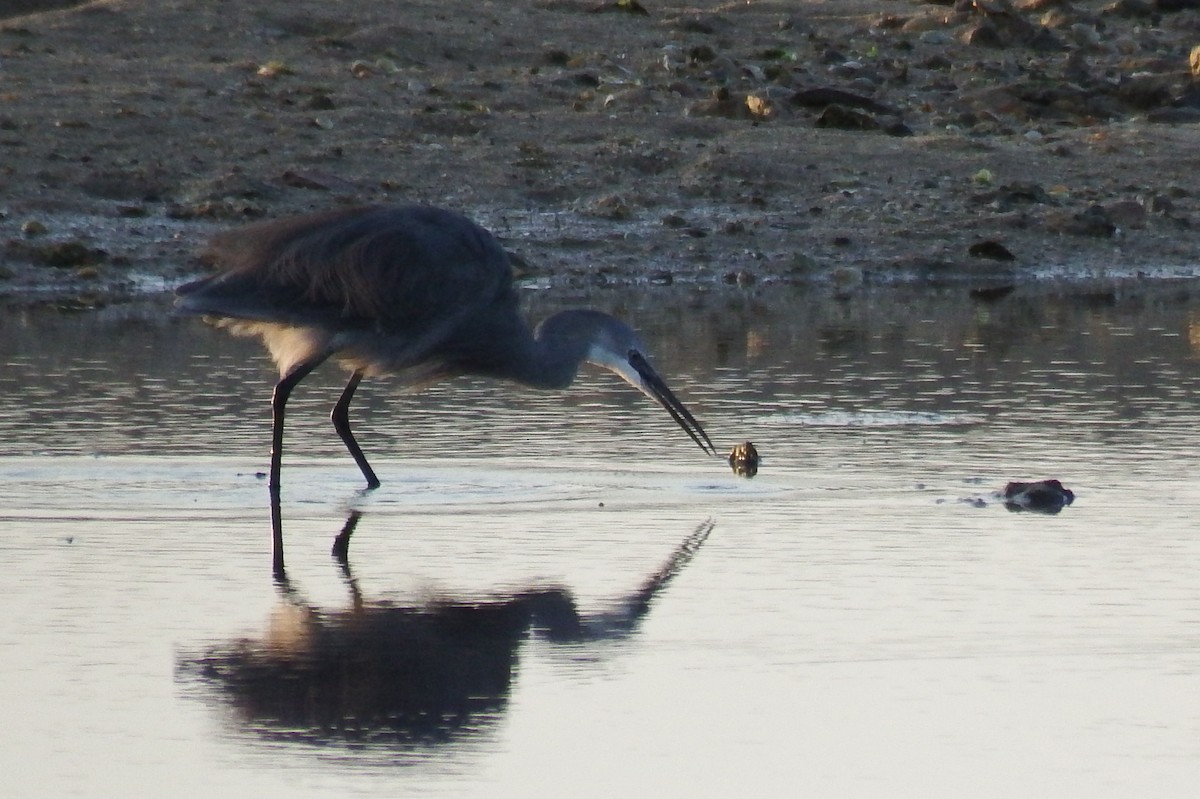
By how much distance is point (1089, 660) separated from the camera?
5840mm

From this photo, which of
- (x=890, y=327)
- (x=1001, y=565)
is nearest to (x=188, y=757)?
(x=1001, y=565)

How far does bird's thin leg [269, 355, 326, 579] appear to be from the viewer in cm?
750

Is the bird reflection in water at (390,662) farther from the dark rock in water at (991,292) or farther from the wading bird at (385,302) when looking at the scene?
the dark rock in water at (991,292)

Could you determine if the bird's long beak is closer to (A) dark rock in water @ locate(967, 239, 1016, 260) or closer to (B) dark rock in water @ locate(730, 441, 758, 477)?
(B) dark rock in water @ locate(730, 441, 758, 477)

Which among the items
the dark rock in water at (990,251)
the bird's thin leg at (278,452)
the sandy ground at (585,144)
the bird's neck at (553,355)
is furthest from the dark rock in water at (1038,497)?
the dark rock in water at (990,251)

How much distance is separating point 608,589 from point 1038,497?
1.87 metres

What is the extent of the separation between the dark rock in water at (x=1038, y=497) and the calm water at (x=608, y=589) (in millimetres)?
71

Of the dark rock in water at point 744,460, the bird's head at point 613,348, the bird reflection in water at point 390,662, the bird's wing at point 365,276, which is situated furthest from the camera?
the bird's head at point 613,348

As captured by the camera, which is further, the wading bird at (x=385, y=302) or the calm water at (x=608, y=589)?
the wading bird at (x=385, y=302)

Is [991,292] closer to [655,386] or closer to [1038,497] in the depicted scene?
[655,386]

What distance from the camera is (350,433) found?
902 centimetres

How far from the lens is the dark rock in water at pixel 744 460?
8758mm

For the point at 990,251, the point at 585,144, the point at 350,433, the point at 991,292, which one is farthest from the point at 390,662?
the point at 585,144

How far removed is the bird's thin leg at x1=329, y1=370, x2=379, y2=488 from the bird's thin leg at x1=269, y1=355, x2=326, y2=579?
21 cm
